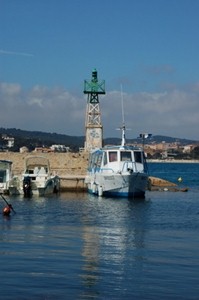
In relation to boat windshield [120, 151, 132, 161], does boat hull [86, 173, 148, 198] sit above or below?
below

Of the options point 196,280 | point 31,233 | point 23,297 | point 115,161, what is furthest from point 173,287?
point 115,161

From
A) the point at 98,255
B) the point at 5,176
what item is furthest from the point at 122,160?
the point at 98,255

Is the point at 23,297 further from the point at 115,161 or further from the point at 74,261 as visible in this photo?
the point at 115,161

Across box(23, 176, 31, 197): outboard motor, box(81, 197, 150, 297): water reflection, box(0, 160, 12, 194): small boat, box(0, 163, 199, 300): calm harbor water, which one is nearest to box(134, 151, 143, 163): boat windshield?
box(23, 176, 31, 197): outboard motor

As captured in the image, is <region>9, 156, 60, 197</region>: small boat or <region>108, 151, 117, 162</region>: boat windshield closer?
<region>9, 156, 60, 197</region>: small boat

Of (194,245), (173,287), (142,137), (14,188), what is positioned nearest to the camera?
(173,287)

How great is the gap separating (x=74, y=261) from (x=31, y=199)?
2788cm

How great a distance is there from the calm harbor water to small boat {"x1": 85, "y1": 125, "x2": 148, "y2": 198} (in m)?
12.6

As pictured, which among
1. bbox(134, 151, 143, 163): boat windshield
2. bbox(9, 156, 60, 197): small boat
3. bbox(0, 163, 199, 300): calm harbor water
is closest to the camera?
bbox(0, 163, 199, 300): calm harbor water

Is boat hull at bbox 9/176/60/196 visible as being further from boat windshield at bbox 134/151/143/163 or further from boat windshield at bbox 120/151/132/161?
boat windshield at bbox 134/151/143/163

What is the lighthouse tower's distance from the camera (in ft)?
218

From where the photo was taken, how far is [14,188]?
1966 inches

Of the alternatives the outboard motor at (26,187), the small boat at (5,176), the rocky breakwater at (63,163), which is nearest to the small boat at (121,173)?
the outboard motor at (26,187)

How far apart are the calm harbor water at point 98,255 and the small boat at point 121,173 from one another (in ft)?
41.2
